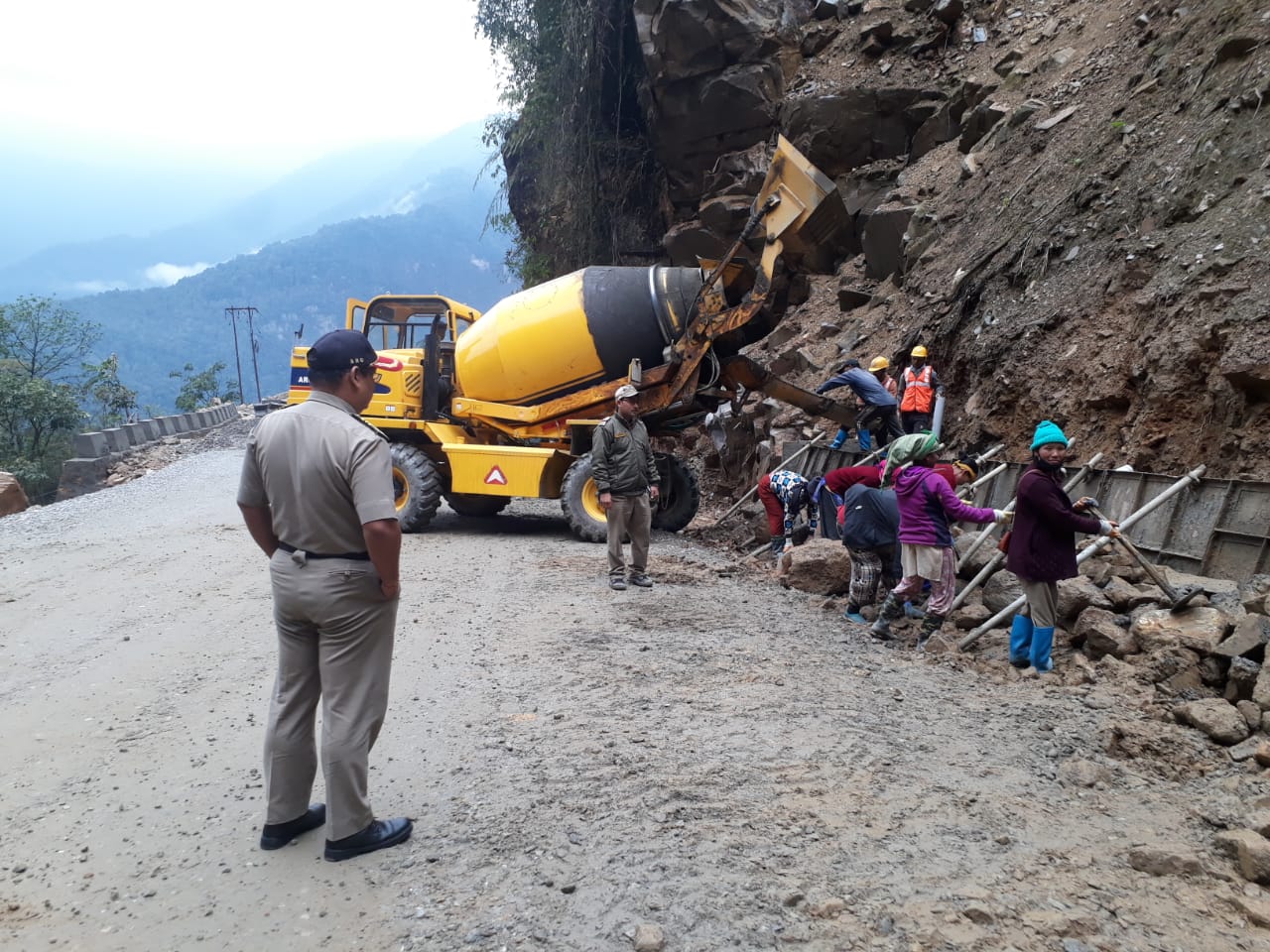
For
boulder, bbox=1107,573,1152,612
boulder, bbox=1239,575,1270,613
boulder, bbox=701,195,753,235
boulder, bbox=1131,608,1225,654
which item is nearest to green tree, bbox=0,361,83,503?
boulder, bbox=701,195,753,235

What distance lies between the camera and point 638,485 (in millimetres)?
7141

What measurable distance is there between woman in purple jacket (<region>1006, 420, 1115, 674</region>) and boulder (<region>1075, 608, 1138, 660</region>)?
0.61 ft

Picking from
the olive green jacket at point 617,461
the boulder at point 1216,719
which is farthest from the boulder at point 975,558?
the olive green jacket at point 617,461

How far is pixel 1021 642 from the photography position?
4.88 metres

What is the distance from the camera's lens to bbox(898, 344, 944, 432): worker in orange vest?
8.32 m

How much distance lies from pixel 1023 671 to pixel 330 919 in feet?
12.7

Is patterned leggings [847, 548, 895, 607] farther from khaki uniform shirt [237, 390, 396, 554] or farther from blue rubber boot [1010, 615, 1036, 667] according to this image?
khaki uniform shirt [237, 390, 396, 554]

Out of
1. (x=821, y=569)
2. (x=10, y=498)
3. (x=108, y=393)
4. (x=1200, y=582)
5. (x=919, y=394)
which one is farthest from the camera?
(x=108, y=393)

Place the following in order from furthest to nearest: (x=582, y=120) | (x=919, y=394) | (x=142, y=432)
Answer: (x=142, y=432)
(x=582, y=120)
(x=919, y=394)

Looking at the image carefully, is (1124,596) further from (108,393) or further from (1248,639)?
(108,393)

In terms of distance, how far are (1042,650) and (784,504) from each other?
3770 millimetres

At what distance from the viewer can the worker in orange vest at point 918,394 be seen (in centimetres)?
832

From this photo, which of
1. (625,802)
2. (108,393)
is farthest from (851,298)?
(108,393)

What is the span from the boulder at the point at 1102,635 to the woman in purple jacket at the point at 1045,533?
0.19 metres
